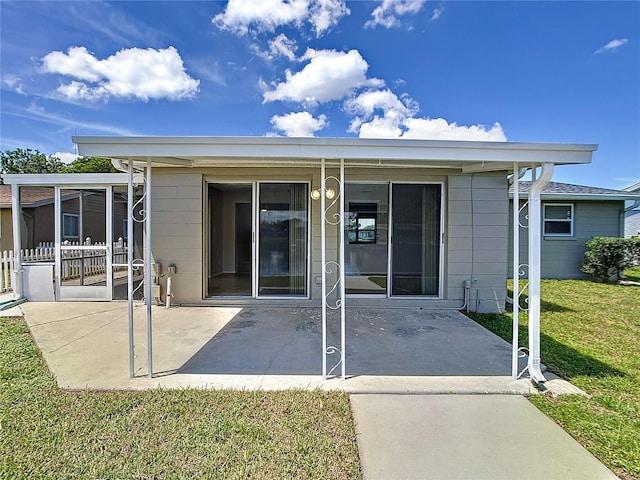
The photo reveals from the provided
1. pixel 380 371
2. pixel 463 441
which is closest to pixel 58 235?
pixel 380 371

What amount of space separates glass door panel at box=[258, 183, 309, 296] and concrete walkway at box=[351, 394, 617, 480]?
→ 3.77 metres

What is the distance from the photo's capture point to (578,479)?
1892 millimetres

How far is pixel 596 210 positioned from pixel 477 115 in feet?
17.2

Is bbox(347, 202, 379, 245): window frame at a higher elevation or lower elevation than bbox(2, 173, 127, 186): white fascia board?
lower

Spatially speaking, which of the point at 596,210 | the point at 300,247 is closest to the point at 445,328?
Answer: the point at 300,247

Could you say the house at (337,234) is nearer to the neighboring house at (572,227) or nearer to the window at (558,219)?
the neighboring house at (572,227)

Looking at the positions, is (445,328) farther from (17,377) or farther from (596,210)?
(596,210)

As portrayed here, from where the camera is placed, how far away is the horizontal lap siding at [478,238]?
6.10 m

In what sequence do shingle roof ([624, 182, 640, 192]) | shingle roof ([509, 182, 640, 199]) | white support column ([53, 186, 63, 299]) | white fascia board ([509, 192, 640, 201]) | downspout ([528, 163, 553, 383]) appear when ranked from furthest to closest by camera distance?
1. shingle roof ([624, 182, 640, 192])
2. shingle roof ([509, 182, 640, 199])
3. white fascia board ([509, 192, 640, 201])
4. white support column ([53, 186, 63, 299])
5. downspout ([528, 163, 553, 383])

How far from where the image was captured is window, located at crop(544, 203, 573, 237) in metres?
10.2

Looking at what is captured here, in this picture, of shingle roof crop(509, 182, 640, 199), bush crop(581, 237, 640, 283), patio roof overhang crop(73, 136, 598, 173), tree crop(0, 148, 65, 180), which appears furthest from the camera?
tree crop(0, 148, 65, 180)

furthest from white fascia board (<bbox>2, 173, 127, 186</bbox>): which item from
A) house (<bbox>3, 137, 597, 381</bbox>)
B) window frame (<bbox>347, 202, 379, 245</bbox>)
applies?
window frame (<bbox>347, 202, 379, 245</bbox>)

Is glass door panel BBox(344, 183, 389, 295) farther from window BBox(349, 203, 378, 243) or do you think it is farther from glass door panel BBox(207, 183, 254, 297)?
glass door panel BBox(207, 183, 254, 297)

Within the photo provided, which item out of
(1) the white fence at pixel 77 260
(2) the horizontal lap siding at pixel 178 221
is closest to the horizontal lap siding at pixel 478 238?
(2) the horizontal lap siding at pixel 178 221
